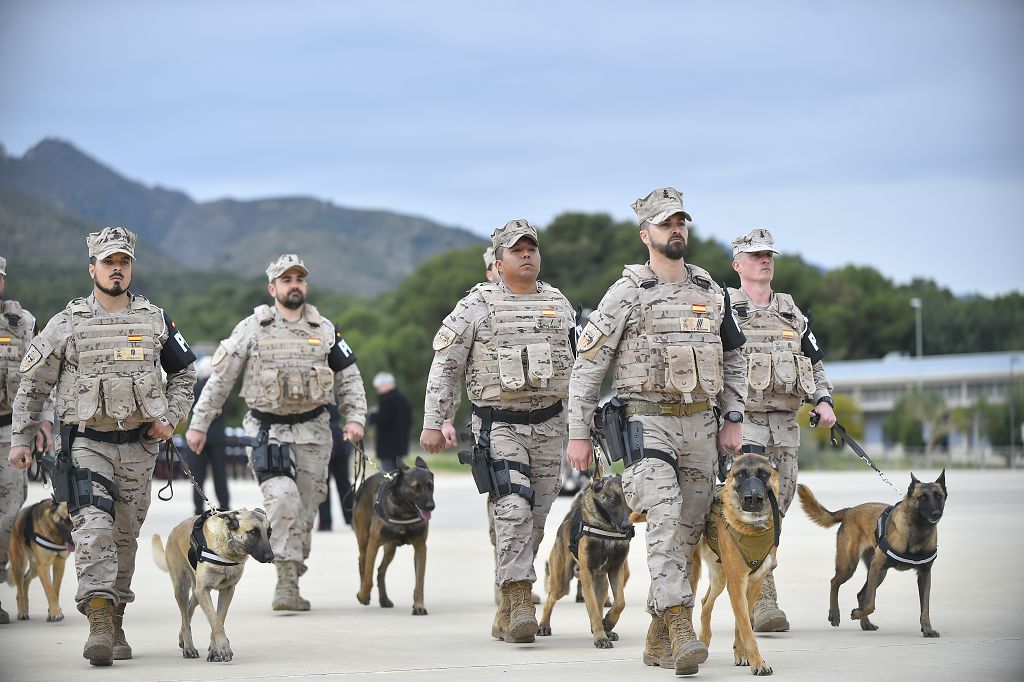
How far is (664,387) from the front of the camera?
775 centimetres

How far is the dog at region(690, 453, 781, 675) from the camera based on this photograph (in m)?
7.57

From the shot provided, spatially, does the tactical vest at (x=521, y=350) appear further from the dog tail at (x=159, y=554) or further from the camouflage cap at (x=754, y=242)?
the dog tail at (x=159, y=554)

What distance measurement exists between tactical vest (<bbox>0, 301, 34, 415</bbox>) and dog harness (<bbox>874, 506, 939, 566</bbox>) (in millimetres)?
6310

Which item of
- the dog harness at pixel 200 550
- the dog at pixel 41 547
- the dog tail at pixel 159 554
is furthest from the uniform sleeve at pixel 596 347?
the dog at pixel 41 547

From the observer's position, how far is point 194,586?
867 cm

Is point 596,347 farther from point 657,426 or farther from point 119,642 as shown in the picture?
point 119,642

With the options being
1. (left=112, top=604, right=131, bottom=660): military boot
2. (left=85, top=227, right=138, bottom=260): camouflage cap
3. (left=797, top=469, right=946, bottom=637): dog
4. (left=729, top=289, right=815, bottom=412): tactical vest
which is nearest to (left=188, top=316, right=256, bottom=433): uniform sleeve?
(left=85, top=227, right=138, bottom=260): camouflage cap

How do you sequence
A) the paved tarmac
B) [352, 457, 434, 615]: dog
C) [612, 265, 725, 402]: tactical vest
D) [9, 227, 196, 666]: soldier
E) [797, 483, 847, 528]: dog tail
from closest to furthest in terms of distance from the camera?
1. [612, 265, 725, 402]: tactical vest
2. the paved tarmac
3. [9, 227, 196, 666]: soldier
4. [797, 483, 847, 528]: dog tail
5. [352, 457, 434, 615]: dog

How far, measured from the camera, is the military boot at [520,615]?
29.3 ft

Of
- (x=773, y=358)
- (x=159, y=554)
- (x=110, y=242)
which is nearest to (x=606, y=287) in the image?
(x=773, y=358)

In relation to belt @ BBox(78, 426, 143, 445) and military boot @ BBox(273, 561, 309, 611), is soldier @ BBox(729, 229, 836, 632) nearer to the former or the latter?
military boot @ BBox(273, 561, 309, 611)

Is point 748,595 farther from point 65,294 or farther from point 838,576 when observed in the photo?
point 65,294

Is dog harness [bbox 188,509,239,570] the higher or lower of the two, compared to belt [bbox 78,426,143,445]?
lower

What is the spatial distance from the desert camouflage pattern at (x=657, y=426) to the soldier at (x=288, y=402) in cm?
366
